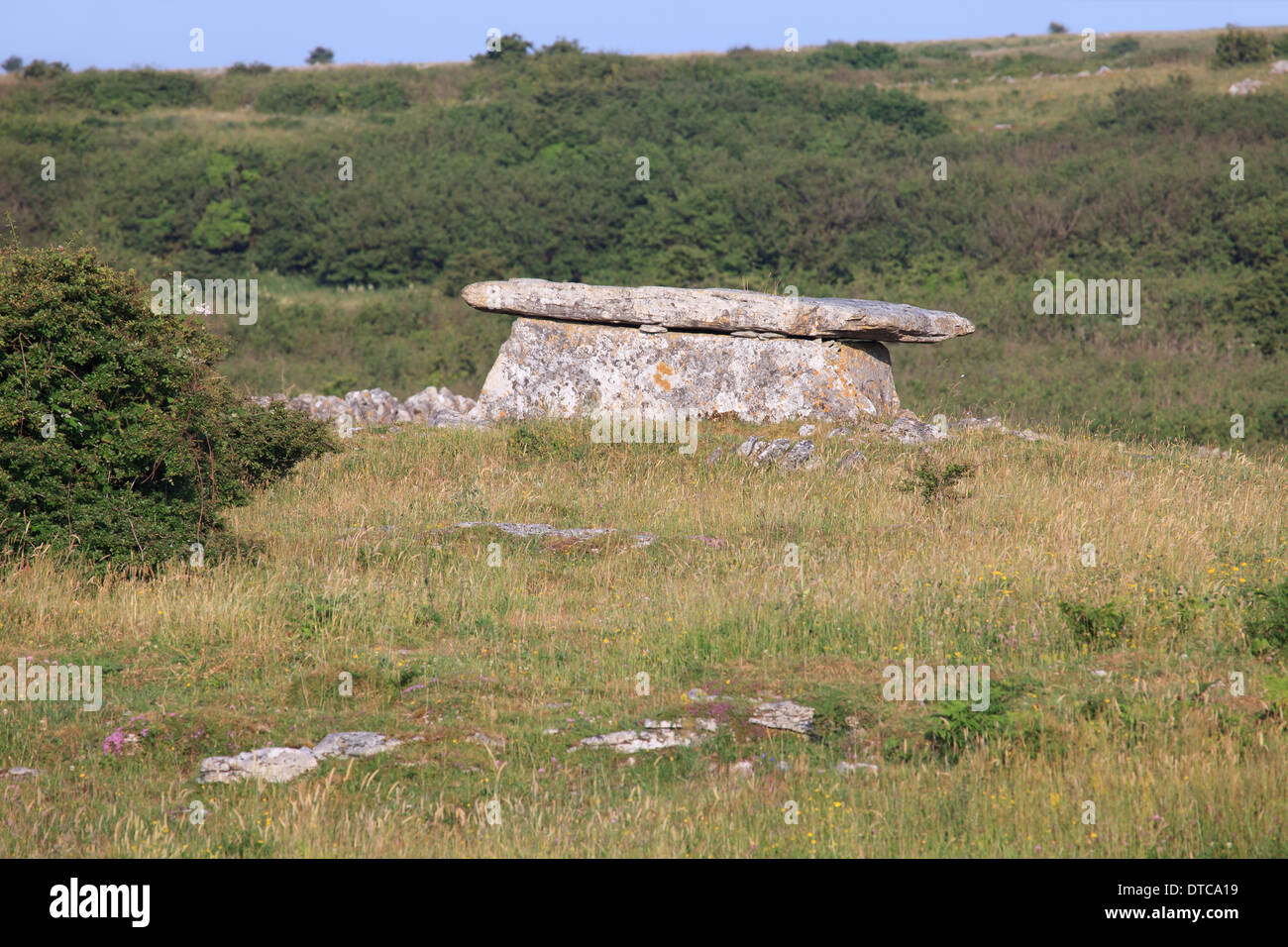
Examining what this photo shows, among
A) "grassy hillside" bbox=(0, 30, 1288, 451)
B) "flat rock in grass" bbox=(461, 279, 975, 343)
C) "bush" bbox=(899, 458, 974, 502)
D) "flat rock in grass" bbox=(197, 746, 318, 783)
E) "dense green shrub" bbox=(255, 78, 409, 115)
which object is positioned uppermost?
"dense green shrub" bbox=(255, 78, 409, 115)

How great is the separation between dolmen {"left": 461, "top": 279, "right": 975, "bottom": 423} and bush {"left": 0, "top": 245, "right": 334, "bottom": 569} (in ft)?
18.7

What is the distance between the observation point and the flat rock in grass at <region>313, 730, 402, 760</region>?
5.98 m

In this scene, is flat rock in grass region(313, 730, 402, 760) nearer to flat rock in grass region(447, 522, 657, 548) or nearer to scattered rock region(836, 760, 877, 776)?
scattered rock region(836, 760, 877, 776)

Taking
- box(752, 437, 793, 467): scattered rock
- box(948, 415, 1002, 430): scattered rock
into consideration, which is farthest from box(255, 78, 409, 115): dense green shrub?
box(752, 437, 793, 467): scattered rock

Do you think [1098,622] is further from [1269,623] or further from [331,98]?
[331,98]

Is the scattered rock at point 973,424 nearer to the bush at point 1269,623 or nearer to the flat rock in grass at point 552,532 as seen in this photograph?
the flat rock in grass at point 552,532

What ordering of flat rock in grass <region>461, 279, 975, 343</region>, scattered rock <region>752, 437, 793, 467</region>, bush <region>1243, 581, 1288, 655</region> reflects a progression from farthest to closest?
1. flat rock in grass <region>461, 279, 975, 343</region>
2. scattered rock <region>752, 437, 793, 467</region>
3. bush <region>1243, 581, 1288, 655</region>

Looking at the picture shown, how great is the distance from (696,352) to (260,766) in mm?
9300

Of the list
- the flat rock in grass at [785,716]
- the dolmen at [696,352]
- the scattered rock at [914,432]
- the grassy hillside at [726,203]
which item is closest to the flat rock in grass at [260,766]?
the flat rock in grass at [785,716]

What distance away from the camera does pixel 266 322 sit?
27469mm

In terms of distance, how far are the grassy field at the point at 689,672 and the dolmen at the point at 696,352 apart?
3.05 m

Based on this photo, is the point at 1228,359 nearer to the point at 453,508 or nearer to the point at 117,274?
the point at 453,508

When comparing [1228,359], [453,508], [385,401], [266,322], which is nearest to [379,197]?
[266,322]

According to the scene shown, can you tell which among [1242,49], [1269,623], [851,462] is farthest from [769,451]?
[1242,49]
